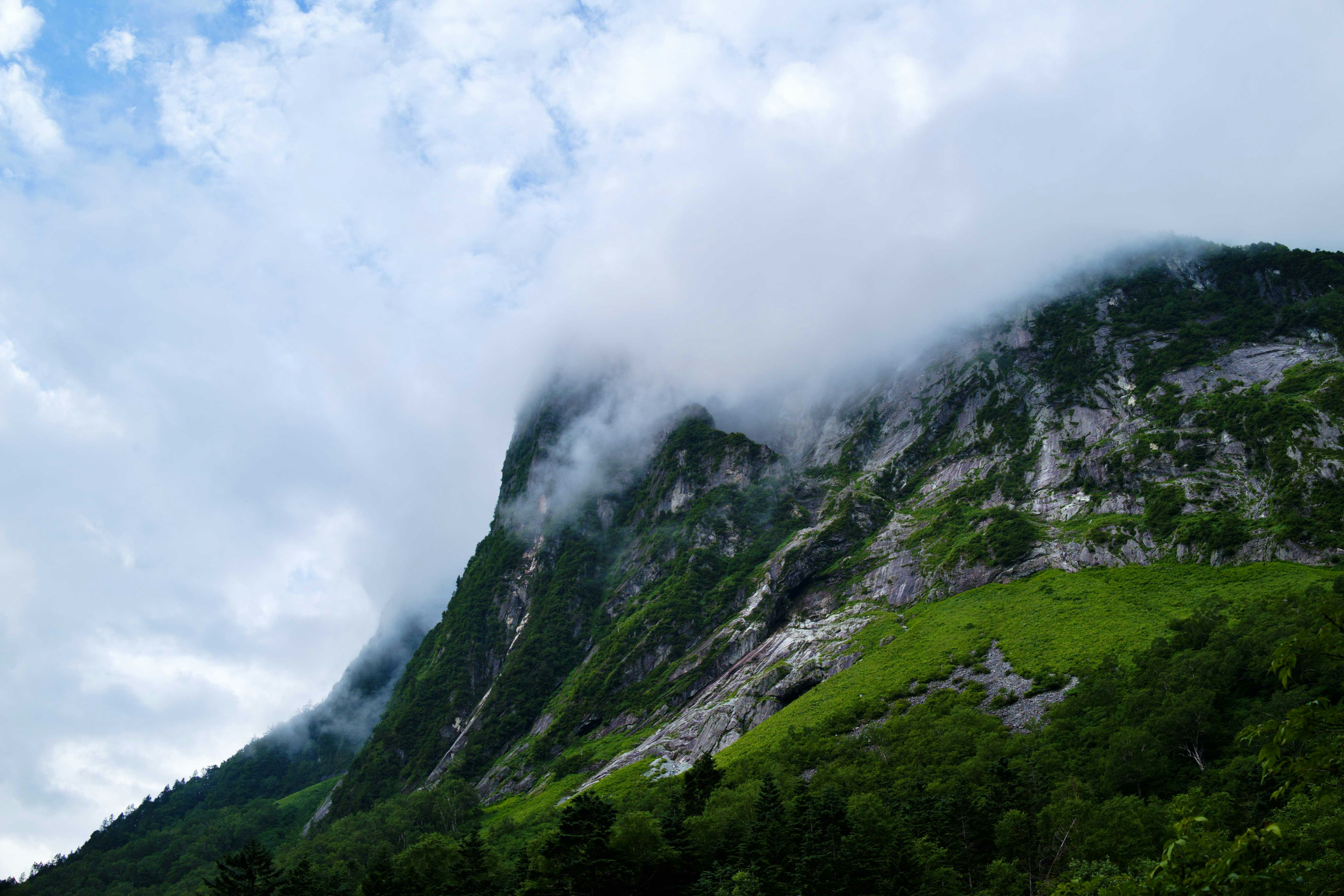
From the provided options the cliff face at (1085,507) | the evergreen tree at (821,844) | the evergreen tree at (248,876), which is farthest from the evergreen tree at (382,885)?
the cliff face at (1085,507)

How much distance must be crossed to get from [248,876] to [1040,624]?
121 metres

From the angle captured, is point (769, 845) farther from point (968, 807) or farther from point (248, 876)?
point (248, 876)

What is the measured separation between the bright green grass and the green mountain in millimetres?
740

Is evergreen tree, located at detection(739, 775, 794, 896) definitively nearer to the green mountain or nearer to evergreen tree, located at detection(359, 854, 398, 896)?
the green mountain

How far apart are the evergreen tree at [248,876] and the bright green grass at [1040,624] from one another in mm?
69012

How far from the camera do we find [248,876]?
75.8 meters

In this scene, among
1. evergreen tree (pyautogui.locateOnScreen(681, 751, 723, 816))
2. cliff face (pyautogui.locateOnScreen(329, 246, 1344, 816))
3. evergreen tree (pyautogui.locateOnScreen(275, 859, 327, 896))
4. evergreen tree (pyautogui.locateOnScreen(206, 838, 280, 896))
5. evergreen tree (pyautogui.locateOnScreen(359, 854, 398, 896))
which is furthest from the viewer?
cliff face (pyautogui.locateOnScreen(329, 246, 1344, 816))

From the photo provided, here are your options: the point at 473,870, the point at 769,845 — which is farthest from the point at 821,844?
the point at 473,870

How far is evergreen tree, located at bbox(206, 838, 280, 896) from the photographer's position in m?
74.6

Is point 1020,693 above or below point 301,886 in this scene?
below

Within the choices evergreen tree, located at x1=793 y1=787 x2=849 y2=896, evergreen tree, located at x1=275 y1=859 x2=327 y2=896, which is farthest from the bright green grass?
evergreen tree, located at x1=275 y1=859 x2=327 y2=896

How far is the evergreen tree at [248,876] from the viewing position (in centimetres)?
7462

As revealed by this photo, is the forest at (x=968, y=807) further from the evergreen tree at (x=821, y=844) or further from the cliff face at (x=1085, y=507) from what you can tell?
the cliff face at (x=1085, y=507)

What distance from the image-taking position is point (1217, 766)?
237 feet
